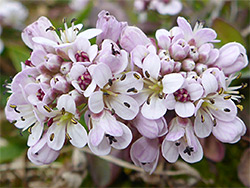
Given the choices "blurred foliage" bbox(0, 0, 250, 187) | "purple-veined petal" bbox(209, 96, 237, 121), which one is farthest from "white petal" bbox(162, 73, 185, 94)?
"blurred foliage" bbox(0, 0, 250, 187)

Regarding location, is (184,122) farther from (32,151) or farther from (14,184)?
(14,184)

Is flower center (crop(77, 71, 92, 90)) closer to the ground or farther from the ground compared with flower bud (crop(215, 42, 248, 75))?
closer to the ground

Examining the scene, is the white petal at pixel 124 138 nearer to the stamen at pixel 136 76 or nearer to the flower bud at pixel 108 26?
the stamen at pixel 136 76

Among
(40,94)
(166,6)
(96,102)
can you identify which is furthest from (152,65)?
(166,6)

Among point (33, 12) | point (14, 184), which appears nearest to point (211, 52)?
point (14, 184)

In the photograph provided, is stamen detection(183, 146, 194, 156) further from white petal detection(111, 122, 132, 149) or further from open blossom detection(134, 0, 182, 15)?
open blossom detection(134, 0, 182, 15)
